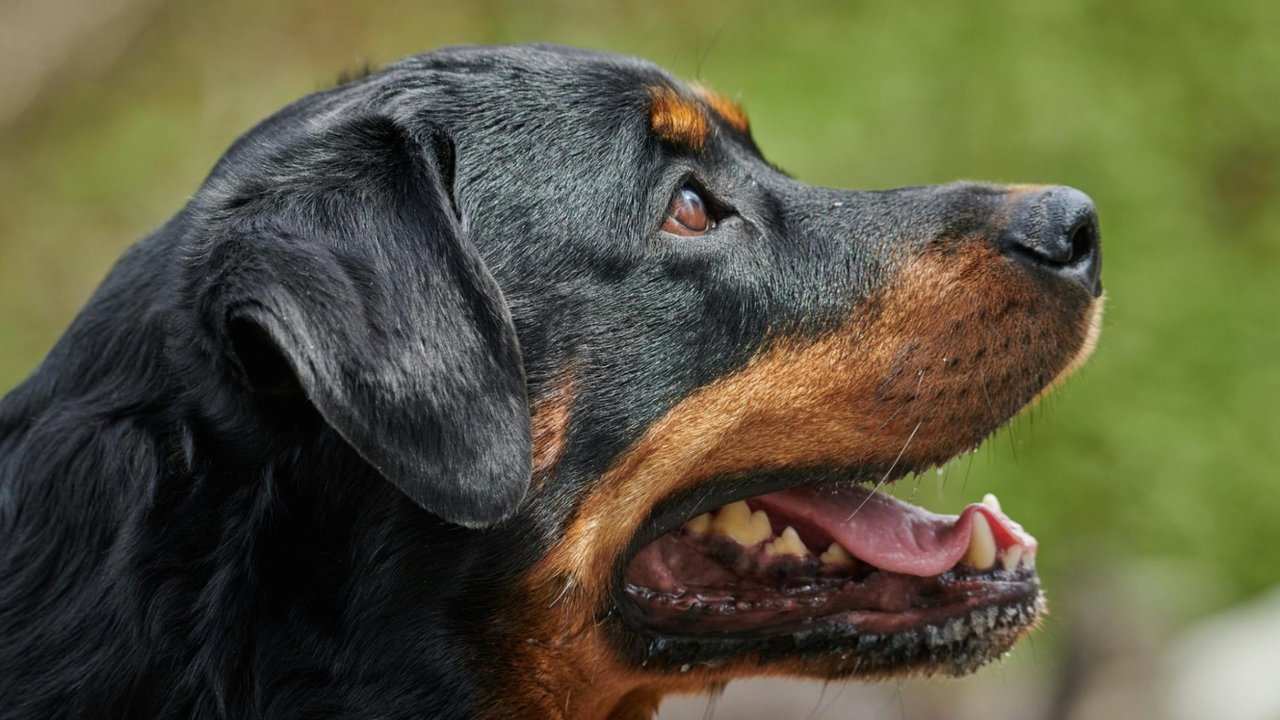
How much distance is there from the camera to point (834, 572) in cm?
317

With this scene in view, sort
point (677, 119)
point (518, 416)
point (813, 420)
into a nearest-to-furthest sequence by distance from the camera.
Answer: point (518, 416)
point (813, 420)
point (677, 119)

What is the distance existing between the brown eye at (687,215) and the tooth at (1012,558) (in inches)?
39.6

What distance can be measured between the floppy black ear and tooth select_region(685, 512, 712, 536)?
0.64 meters

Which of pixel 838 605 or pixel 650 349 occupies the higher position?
pixel 650 349

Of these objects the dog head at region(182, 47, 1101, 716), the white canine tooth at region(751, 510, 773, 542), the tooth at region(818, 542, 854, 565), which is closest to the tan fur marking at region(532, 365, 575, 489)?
the dog head at region(182, 47, 1101, 716)

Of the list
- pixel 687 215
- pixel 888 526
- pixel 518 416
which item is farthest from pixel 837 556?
pixel 518 416

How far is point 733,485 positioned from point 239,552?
101 centimetres

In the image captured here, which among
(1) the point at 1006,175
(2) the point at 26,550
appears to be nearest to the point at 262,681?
(2) the point at 26,550

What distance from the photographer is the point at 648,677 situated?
3.03m

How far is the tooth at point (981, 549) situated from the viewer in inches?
127

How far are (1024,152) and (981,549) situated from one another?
5.72 m

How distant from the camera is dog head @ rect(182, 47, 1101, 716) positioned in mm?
2604

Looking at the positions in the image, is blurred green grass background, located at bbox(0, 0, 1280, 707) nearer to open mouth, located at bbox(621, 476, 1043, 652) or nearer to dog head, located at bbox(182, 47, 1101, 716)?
open mouth, located at bbox(621, 476, 1043, 652)

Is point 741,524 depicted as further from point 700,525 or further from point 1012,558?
point 1012,558
